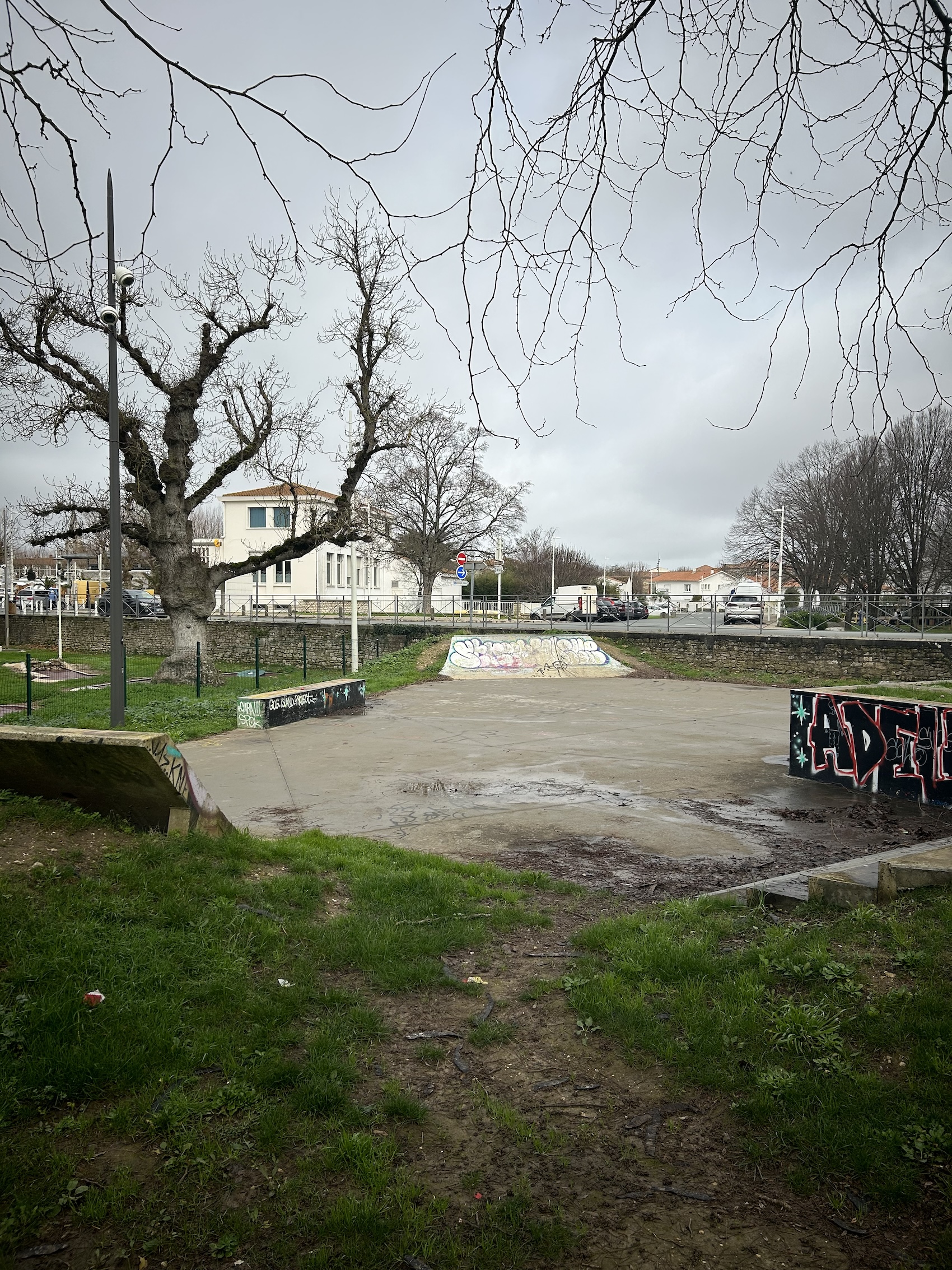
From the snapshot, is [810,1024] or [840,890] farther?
[840,890]

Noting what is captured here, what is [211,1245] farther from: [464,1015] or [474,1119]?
[464,1015]

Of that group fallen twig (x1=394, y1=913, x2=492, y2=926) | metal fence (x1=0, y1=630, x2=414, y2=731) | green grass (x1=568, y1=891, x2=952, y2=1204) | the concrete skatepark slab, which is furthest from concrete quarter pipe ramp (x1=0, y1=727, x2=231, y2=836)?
metal fence (x1=0, y1=630, x2=414, y2=731)

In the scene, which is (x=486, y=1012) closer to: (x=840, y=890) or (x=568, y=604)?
(x=840, y=890)

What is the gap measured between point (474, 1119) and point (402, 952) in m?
1.53

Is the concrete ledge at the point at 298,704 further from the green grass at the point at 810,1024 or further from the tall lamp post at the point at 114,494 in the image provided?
the green grass at the point at 810,1024

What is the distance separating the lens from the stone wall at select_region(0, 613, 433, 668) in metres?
33.9

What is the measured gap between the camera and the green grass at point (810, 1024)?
9.34 feet

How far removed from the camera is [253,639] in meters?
35.9

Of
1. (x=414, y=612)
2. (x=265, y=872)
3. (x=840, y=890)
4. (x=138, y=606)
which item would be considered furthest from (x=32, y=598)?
(x=840, y=890)

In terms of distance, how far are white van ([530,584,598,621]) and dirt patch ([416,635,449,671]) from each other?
435 inches

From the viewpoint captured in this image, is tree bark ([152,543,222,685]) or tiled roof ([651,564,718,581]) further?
tiled roof ([651,564,718,581])

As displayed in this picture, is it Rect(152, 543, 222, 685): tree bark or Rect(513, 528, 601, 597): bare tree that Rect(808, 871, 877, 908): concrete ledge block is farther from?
Rect(513, 528, 601, 597): bare tree

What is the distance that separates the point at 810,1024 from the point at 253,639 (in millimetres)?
34503

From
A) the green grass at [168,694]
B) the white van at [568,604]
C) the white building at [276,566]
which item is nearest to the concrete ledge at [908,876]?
the green grass at [168,694]
